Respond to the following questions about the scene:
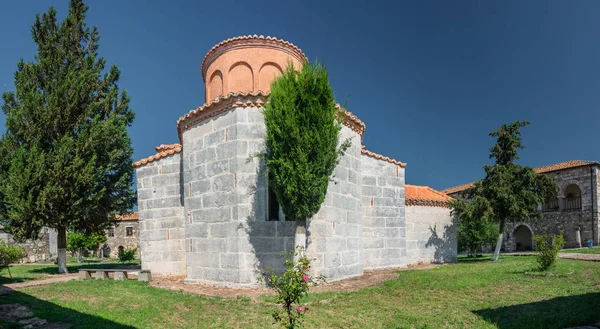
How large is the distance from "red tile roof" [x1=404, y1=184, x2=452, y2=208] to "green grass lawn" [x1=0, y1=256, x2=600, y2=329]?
20.7 ft

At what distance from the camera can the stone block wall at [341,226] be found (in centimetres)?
949

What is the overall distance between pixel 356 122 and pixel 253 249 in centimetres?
509

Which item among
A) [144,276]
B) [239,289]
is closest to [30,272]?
[144,276]

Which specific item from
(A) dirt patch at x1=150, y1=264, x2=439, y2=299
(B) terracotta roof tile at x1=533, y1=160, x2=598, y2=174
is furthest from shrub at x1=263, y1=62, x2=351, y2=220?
(B) terracotta roof tile at x1=533, y1=160, x2=598, y2=174

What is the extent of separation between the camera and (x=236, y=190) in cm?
903

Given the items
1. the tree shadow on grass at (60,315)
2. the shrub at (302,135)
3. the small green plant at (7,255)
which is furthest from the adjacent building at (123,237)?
the shrub at (302,135)

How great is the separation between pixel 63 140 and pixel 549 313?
1604 cm

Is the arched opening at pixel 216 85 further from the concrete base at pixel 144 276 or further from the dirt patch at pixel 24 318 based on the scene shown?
the dirt patch at pixel 24 318

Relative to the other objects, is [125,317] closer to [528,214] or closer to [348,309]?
[348,309]

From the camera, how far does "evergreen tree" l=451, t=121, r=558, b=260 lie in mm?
14688

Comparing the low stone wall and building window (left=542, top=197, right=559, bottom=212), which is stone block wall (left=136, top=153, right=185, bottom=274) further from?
building window (left=542, top=197, right=559, bottom=212)

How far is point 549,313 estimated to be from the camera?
6.05 meters

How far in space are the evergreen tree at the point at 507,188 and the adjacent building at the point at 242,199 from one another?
3127 mm

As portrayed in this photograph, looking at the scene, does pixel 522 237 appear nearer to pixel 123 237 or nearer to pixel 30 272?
pixel 30 272
